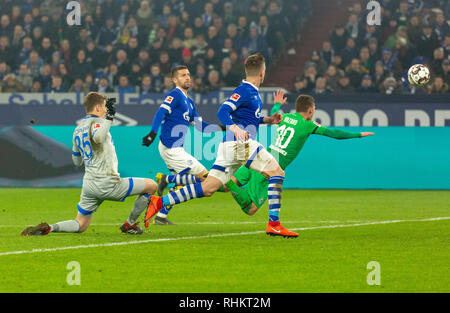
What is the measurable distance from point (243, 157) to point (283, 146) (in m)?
1.50

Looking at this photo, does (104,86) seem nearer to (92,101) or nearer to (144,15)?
(144,15)

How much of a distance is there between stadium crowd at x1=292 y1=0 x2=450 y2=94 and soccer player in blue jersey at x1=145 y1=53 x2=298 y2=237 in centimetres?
1111

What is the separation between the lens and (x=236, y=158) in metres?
9.99

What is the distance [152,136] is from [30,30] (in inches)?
595

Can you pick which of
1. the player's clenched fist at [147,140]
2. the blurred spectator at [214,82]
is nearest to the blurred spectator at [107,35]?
the blurred spectator at [214,82]

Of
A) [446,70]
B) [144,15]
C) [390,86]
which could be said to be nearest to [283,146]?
[390,86]

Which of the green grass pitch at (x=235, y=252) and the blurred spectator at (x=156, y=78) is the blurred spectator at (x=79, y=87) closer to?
the blurred spectator at (x=156, y=78)

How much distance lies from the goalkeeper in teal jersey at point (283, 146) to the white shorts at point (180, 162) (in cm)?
62

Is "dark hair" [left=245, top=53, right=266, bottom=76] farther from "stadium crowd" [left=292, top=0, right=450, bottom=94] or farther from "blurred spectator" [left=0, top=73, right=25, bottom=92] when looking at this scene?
"blurred spectator" [left=0, top=73, right=25, bottom=92]

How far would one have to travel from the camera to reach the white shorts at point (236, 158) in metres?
9.98

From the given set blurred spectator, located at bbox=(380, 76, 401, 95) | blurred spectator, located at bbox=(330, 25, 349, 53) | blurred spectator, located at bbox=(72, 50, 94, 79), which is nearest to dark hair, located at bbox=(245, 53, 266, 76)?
blurred spectator, located at bbox=(380, 76, 401, 95)
